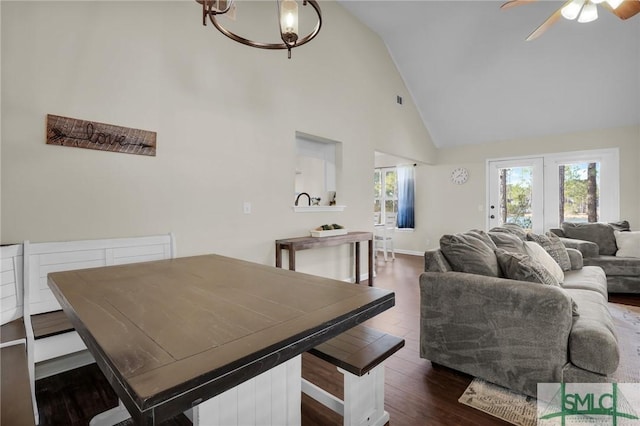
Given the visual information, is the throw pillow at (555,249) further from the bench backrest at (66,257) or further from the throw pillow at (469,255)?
the bench backrest at (66,257)

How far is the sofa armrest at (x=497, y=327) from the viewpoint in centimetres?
176

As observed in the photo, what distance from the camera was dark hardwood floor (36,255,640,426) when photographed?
1.76m

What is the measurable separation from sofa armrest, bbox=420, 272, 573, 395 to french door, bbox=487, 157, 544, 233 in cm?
499

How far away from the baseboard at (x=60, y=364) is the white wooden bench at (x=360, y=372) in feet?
5.93

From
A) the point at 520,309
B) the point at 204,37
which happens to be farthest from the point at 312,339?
the point at 204,37

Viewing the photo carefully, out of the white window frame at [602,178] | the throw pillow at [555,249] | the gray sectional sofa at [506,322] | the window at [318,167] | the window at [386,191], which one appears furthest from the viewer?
the window at [386,191]

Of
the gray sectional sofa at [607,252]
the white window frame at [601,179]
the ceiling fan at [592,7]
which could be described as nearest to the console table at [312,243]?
the gray sectional sofa at [607,252]

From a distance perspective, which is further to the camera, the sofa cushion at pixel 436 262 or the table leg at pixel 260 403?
the sofa cushion at pixel 436 262

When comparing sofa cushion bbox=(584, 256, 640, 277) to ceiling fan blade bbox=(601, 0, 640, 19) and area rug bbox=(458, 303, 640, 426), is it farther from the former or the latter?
ceiling fan blade bbox=(601, 0, 640, 19)

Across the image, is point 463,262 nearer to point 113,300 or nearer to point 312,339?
point 312,339

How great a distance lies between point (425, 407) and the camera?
1.85m

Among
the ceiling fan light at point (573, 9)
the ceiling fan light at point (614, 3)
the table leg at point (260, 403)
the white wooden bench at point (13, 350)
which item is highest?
the ceiling fan light at point (573, 9)

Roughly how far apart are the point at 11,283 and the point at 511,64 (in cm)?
631

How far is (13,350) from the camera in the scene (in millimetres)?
1621
